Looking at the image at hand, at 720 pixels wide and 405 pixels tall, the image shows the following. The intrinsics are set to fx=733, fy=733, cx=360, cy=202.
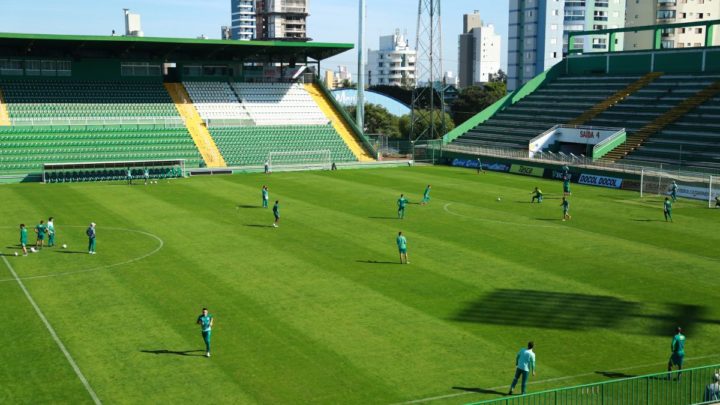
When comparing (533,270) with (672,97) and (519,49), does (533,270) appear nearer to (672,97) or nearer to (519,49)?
(672,97)

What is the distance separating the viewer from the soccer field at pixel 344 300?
18.4 m

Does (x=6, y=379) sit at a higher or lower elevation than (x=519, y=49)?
lower

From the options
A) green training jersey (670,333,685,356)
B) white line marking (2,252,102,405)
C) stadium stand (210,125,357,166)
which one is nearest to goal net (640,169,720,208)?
stadium stand (210,125,357,166)

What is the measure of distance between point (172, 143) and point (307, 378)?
2005 inches

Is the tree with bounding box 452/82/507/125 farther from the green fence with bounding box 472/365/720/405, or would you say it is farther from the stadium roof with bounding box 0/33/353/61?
the green fence with bounding box 472/365/720/405

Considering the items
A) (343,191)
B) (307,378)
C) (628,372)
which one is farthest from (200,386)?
(343,191)

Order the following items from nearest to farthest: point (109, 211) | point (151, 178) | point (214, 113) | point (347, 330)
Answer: point (347, 330) < point (109, 211) < point (151, 178) < point (214, 113)

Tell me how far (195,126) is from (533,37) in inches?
3256

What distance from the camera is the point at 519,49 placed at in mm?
136250

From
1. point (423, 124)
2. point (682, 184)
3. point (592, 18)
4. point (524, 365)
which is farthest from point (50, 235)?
point (592, 18)

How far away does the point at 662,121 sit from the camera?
6266 cm

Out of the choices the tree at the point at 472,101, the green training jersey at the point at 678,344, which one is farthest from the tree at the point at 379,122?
the green training jersey at the point at 678,344

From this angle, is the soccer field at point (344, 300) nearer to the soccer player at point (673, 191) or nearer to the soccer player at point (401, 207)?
the soccer player at point (401, 207)

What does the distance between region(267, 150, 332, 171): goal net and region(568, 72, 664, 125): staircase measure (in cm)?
2330
